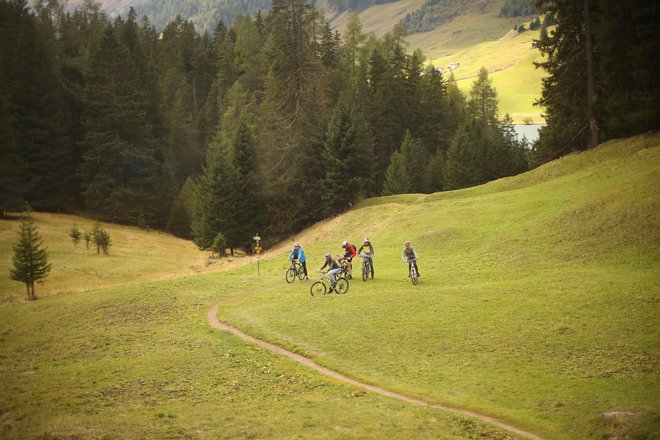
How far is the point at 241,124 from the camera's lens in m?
68.1

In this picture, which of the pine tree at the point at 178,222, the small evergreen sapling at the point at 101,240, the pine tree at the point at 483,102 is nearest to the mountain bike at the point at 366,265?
the small evergreen sapling at the point at 101,240

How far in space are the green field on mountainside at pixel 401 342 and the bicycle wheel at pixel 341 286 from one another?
2.25ft

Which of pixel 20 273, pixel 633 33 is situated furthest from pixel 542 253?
pixel 20 273

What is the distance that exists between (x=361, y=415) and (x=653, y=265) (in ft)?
66.3

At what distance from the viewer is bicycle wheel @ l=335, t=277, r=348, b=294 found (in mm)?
31345

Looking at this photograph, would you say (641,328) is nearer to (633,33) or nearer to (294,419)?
(294,419)

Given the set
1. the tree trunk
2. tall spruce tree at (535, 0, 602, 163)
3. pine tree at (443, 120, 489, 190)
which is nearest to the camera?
the tree trunk

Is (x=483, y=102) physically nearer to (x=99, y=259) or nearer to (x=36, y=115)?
(x=36, y=115)

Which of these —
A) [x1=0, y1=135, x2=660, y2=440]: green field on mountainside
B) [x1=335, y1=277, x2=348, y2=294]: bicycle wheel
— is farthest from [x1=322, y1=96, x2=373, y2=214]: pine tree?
[x1=335, y1=277, x2=348, y2=294]: bicycle wheel

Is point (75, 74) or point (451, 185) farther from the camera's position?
point (75, 74)

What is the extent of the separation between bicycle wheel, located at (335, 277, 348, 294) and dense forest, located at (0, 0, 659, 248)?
30171mm

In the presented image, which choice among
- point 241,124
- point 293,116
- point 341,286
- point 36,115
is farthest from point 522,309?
point 36,115

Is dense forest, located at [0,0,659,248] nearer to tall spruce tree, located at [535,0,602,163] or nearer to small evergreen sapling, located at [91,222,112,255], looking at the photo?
tall spruce tree, located at [535,0,602,163]

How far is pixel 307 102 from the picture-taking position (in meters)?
65.4
